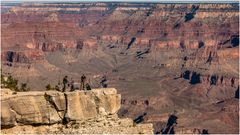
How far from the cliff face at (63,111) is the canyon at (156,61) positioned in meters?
65.4

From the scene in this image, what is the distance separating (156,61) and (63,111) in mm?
147519

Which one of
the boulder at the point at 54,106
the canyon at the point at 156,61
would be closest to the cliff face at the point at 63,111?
the boulder at the point at 54,106

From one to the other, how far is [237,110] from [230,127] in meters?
9.30

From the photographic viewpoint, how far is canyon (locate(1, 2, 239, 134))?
100506 mm

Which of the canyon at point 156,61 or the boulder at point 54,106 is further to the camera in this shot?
the canyon at point 156,61

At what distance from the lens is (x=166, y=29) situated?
18588 cm

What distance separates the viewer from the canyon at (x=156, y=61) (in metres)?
101

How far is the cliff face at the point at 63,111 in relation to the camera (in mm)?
15242

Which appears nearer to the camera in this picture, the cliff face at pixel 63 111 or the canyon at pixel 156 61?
the cliff face at pixel 63 111

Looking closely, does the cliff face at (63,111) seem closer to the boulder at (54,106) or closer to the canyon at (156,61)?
Answer: the boulder at (54,106)

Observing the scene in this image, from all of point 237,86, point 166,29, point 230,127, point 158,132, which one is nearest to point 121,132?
point 158,132

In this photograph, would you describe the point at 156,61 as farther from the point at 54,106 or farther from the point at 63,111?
the point at 54,106

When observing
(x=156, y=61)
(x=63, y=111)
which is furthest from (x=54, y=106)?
(x=156, y=61)

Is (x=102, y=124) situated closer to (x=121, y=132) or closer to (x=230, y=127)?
(x=121, y=132)
